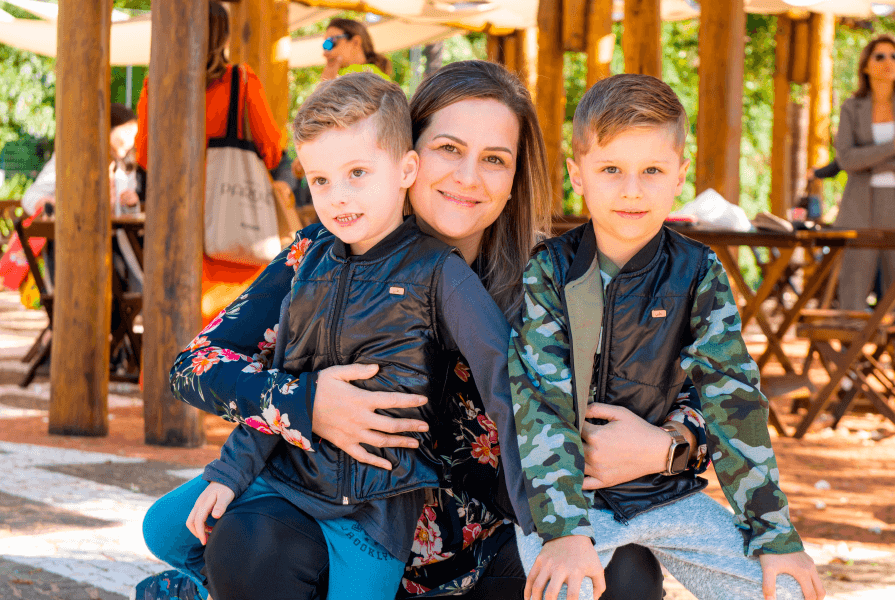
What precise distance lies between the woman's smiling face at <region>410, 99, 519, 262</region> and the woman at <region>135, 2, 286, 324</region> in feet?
8.75

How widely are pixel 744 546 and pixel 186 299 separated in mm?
3239

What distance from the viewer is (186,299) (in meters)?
4.32

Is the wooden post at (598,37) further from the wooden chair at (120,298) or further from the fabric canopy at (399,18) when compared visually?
the wooden chair at (120,298)

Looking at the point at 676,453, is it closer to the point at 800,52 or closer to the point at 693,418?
the point at 693,418

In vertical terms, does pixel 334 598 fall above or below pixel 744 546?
below

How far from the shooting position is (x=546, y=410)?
1562 millimetres

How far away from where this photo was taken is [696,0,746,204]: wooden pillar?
23.4ft

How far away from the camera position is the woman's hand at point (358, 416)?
5.26 feet

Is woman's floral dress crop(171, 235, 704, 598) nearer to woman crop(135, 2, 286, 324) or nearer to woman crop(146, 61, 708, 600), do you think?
woman crop(146, 61, 708, 600)

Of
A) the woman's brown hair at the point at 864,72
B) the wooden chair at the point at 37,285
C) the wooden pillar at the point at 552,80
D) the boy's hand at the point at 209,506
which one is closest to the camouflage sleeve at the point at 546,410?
the boy's hand at the point at 209,506

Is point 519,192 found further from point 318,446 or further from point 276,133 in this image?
point 276,133

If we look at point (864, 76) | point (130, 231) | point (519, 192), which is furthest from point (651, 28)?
point (519, 192)

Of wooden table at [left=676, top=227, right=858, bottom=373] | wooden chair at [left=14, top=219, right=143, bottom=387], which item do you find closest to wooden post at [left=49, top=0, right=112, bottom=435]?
wooden chair at [left=14, top=219, right=143, bottom=387]

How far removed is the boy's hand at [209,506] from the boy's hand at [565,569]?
54cm
